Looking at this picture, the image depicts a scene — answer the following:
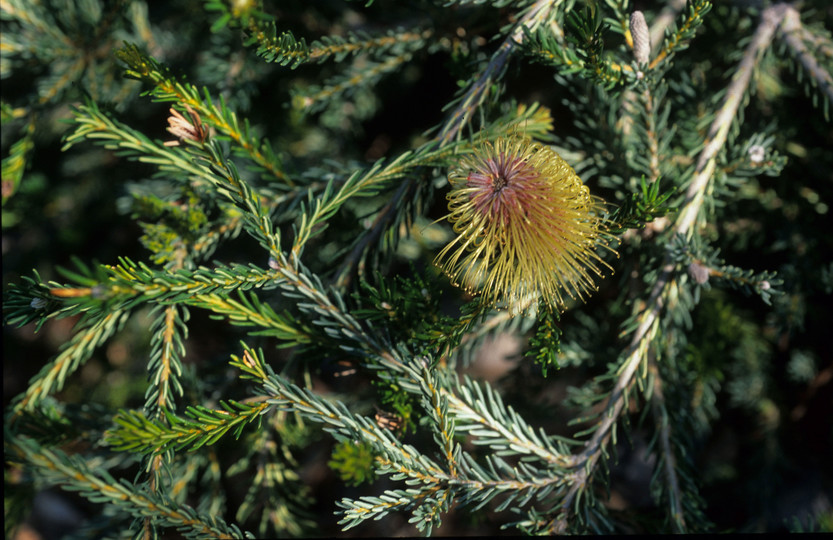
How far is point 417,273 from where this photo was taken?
2.65 ft

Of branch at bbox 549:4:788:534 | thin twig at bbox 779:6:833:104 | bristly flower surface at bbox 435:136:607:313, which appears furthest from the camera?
thin twig at bbox 779:6:833:104

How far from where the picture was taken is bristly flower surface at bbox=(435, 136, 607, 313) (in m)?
0.68

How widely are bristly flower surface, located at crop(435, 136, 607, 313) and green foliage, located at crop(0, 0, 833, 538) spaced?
50 millimetres

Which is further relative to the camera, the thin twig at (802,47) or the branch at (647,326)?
the thin twig at (802,47)

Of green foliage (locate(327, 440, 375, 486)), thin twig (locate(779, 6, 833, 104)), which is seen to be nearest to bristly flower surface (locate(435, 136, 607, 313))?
green foliage (locate(327, 440, 375, 486))

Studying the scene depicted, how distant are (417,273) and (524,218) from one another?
0.21 metres

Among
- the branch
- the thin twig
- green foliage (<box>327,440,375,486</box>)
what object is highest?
the thin twig

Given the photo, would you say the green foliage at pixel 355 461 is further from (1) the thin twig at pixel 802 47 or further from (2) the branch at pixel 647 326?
(1) the thin twig at pixel 802 47

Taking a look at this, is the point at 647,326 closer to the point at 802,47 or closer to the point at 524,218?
the point at 524,218

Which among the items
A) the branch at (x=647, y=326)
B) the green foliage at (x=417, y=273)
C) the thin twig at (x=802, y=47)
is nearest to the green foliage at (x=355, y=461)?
the green foliage at (x=417, y=273)

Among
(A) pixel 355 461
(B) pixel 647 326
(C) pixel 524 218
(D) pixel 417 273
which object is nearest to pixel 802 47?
(B) pixel 647 326

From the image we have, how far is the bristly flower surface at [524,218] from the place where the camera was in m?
0.68

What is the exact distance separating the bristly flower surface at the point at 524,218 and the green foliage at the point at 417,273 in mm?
50

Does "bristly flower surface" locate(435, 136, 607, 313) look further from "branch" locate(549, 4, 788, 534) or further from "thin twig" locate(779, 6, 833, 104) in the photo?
"thin twig" locate(779, 6, 833, 104)
